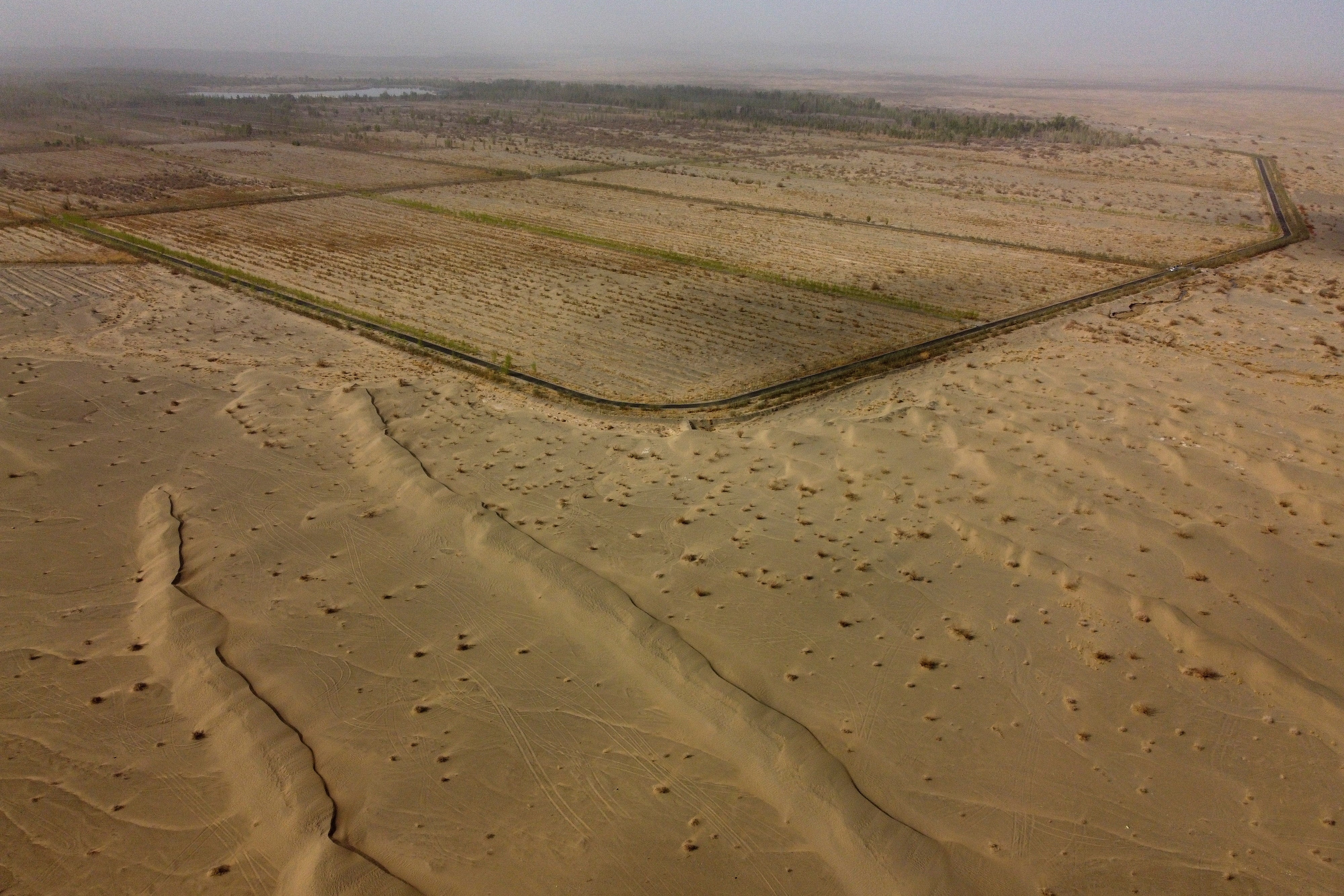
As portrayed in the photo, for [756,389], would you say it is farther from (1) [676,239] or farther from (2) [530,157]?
(2) [530,157]

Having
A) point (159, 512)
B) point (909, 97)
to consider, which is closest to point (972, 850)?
point (159, 512)

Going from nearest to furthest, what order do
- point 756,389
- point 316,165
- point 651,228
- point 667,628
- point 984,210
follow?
point 667,628 → point 756,389 → point 651,228 → point 984,210 → point 316,165

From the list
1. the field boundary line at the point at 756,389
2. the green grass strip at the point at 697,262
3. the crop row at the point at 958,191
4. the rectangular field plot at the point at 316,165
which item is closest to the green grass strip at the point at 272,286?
the field boundary line at the point at 756,389

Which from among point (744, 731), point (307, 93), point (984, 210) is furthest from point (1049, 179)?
point (307, 93)

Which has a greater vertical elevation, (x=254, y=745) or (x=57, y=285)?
(x=57, y=285)

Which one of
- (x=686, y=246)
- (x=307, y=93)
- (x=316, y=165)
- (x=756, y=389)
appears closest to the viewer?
(x=756, y=389)

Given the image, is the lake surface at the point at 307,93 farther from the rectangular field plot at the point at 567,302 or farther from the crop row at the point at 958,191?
the rectangular field plot at the point at 567,302

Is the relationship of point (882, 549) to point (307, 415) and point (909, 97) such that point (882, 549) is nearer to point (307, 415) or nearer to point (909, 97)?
point (307, 415)
